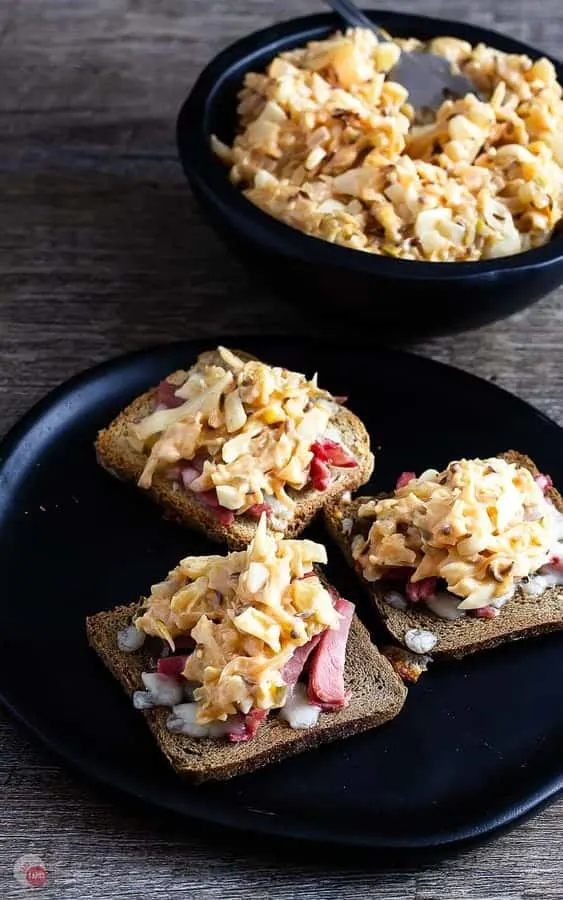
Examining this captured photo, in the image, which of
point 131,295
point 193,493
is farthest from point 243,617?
point 131,295

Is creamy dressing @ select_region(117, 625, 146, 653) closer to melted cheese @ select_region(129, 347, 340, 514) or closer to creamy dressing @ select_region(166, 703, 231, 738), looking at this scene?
creamy dressing @ select_region(166, 703, 231, 738)

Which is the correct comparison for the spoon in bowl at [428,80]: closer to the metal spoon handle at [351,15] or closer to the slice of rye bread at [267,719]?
the metal spoon handle at [351,15]

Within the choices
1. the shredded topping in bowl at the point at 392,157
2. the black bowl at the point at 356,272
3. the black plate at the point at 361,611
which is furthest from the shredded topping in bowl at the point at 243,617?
the shredded topping in bowl at the point at 392,157

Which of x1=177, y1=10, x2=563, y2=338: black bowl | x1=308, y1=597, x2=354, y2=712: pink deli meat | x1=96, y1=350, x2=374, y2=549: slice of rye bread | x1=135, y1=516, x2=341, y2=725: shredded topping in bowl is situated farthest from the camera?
x1=177, y1=10, x2=563, y2=338: black bowl

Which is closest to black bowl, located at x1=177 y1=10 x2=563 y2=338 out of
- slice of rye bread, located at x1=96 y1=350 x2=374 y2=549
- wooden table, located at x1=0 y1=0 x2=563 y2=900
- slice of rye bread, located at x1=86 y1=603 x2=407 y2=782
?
slice of rye bread, located at x1=96 y1=350 x2=374 y2=549

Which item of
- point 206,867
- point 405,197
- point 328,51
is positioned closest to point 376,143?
point 405,197

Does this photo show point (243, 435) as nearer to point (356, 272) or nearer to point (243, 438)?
point (243, 438)

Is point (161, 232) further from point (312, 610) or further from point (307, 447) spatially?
point (312, 610)

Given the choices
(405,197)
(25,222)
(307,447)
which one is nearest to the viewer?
(307,447)
